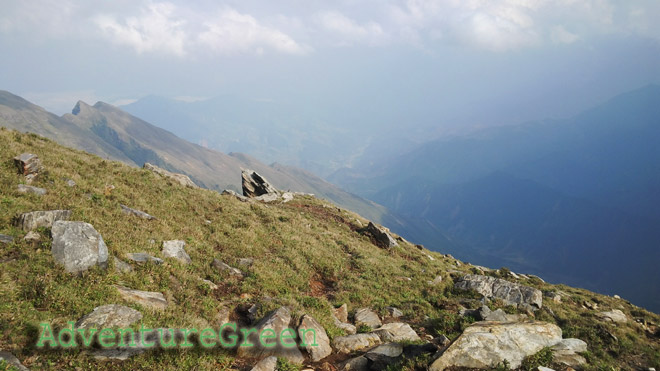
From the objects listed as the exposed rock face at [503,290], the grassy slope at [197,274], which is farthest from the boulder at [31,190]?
the exposed rock face at [503,290]

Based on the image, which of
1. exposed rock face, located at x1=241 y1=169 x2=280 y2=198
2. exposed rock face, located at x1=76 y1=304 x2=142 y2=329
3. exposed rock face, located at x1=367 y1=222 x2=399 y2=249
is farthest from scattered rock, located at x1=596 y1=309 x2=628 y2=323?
exposed rock face, located at x1=241 y1=169 x2=280 y2=198

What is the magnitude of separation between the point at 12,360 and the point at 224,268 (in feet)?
31.4

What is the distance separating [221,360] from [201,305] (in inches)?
140

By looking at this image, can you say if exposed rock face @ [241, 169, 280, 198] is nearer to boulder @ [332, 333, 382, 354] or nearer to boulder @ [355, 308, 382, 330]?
boulder @ [355, 308, 382, 330]

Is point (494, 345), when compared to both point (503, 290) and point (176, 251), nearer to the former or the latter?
point (503, 290)

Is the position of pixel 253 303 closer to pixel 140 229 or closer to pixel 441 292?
pixel 140 229

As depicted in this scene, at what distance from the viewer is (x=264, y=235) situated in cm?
2358

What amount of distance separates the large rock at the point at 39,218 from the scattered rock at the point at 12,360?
7.62m

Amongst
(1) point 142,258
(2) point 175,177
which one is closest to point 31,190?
(1) point 142,258

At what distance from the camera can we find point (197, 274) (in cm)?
1497

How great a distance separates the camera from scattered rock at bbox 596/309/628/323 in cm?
2177

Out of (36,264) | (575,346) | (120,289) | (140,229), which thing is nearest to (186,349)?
(120,289)

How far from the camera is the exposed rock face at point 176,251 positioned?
15.6 meters

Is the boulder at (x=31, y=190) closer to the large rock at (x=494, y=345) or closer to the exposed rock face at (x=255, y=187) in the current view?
the large rock at (x=494, y=345)
